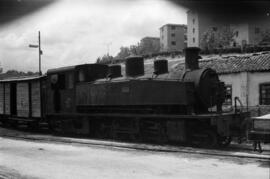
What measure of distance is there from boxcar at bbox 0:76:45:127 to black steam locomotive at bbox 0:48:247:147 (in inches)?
4.5

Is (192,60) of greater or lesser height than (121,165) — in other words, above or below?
above

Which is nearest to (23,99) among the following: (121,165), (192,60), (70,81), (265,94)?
(70,81)

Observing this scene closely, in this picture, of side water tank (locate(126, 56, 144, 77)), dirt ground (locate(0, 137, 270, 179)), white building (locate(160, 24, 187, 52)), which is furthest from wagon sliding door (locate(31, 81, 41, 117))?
white building (locate(160, 24, 187, 52))

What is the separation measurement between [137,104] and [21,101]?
1028 centimetres

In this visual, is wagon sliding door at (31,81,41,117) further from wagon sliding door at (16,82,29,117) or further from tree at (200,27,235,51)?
tree at (200,27,235,51)

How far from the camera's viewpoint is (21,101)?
2100 centimetres

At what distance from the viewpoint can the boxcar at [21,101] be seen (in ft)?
63.1

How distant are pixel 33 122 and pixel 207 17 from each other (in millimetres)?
19234

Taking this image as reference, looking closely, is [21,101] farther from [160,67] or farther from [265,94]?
[265,94]

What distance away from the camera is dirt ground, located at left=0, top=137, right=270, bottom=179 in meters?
6.68

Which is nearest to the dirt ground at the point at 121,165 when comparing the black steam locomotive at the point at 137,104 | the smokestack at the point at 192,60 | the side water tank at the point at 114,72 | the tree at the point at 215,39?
the black steam locomotive at the point at 137,104

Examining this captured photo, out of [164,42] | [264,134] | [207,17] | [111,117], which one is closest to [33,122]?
[111,117]

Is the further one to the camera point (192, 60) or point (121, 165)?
point (192, 60)

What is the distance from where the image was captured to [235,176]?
6.32 metres
